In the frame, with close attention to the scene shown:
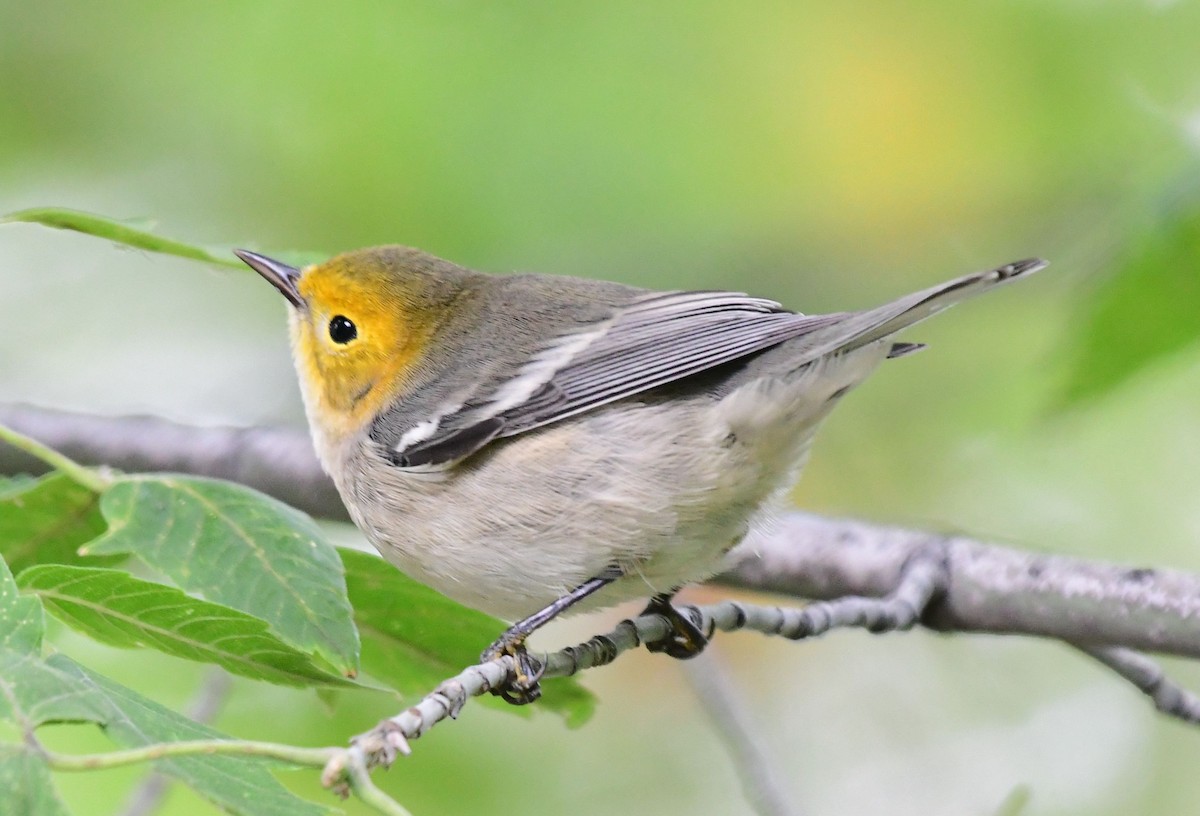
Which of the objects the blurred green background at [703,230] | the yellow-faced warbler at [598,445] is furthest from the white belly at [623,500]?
the blurred green background at [703,230]

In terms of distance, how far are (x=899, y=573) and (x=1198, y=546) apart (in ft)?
12.1

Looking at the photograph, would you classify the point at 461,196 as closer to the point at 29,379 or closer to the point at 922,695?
the point at 29,379

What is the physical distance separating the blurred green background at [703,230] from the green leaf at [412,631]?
2139 mm

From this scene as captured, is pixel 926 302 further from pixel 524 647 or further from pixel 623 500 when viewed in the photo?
pixel 524 647

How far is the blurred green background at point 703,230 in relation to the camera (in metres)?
5.15

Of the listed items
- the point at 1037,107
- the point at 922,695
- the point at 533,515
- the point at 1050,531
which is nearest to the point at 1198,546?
the point at 1050,531

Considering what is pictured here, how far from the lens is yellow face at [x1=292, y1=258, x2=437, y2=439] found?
3.34 metres

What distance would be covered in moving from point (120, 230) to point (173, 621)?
2.74 feet

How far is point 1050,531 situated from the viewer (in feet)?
20.4

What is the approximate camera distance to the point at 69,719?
1.47 m

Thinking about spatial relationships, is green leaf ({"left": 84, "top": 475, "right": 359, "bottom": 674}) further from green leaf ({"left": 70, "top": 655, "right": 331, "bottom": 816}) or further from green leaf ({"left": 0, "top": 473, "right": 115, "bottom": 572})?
green leaf ({"left": 70, "top": 655, "right": 331, "bottom": 816})

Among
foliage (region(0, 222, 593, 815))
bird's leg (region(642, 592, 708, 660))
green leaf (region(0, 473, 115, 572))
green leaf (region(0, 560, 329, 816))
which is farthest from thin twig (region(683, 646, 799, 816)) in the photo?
green leaf (region(0, 560, 329, 816))

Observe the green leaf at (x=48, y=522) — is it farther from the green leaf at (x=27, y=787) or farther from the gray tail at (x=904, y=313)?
→ the gray tail at (x=904, y=313)

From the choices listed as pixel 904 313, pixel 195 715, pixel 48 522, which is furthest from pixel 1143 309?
pixel 195 715
